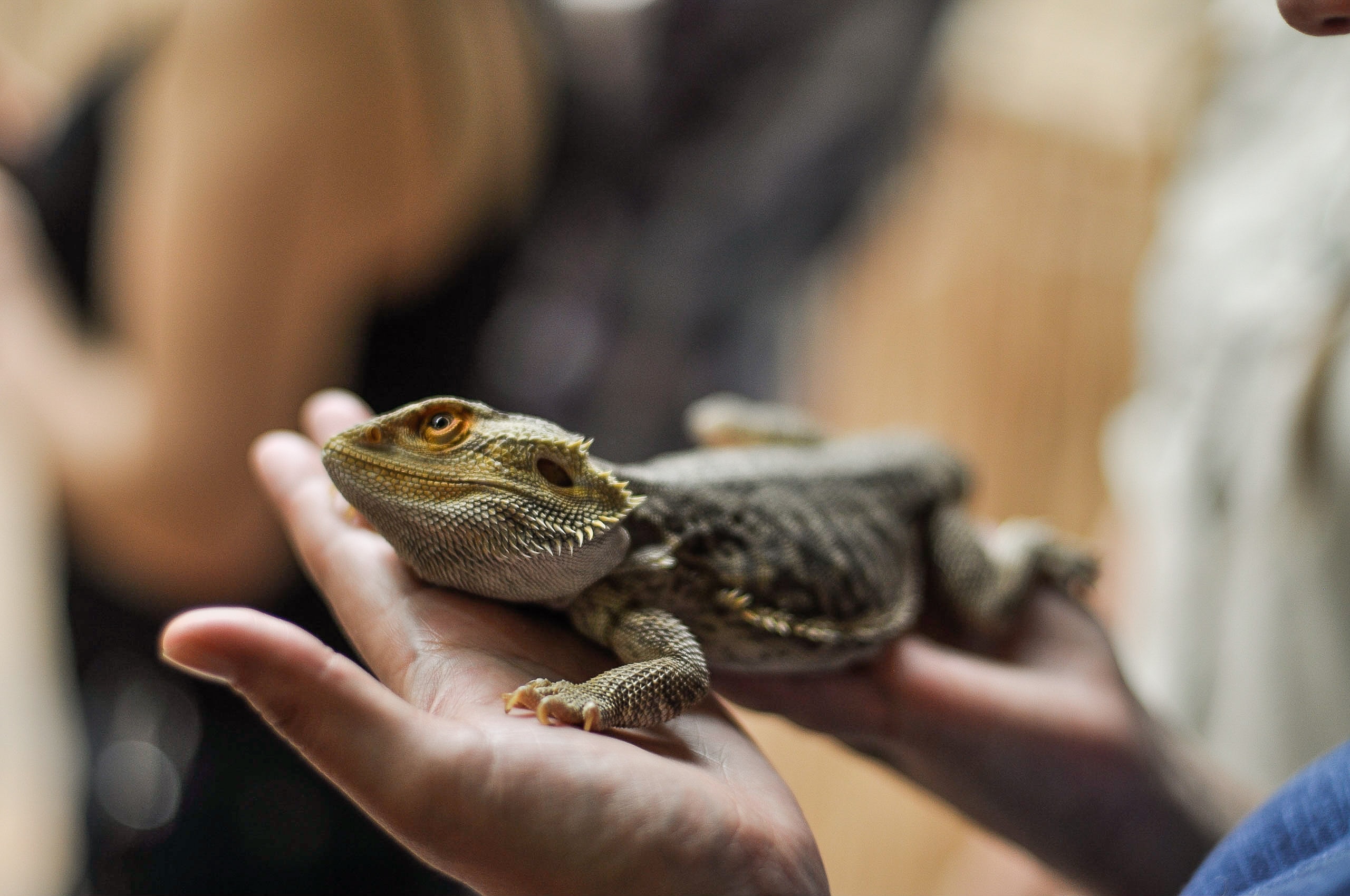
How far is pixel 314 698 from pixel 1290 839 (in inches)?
38.6

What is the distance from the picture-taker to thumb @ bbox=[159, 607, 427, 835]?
0.71 meters

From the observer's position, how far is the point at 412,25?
159 centimetres

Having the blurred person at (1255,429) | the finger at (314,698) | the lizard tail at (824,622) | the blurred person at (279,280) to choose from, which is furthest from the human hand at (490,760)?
the blurred person at (1255,429)

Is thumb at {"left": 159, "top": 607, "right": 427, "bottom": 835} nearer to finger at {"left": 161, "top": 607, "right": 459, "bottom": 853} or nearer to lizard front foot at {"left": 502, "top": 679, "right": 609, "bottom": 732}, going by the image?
finger at {"left": 161, "top": 607, "right": 459, "bottom": 853}

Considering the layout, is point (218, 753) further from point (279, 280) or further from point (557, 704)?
point (557, 704)

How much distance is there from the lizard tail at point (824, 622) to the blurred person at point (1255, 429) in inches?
31.5

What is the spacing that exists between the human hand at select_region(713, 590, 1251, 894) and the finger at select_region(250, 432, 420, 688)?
717 mm

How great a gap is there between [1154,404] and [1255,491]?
617 millimetres

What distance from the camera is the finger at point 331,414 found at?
1.44m

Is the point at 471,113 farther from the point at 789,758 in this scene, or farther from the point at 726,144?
the point at 789,758

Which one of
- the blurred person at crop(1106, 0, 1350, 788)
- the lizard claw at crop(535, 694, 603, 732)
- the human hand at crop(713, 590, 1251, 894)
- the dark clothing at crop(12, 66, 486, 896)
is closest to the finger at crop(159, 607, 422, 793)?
the lizard claw at crop(535, 694, 603, 732)

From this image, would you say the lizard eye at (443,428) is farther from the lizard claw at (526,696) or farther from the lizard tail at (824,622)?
the lizard tail at (824,622)

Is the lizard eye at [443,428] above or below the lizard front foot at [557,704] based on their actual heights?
above

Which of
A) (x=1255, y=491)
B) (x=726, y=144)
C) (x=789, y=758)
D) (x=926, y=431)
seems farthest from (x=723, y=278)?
(x=789, y=758)
